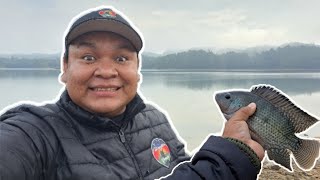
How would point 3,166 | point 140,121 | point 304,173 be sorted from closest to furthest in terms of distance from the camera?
point 3,166, point 140,121, point 304,173

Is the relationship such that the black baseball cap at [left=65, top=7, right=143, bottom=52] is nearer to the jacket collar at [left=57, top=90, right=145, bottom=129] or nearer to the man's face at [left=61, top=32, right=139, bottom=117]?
the man's face at [left=61, top=32, right=139, bottom=117]

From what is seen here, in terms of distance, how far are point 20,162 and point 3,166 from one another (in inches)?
2.8

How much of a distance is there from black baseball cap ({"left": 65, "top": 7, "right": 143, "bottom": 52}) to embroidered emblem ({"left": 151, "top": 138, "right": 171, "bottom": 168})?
0.53m

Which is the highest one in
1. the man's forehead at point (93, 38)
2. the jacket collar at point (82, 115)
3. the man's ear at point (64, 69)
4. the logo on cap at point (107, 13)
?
the logo on cap at point (107, 13)

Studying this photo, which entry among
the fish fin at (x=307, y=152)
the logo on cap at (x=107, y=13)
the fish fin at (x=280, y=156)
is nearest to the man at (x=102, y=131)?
the logo on cap at (x=107, y=13)

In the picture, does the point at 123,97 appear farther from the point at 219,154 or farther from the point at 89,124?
the point at 219,154

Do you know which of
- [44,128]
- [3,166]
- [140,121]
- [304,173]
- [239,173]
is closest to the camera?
[3,166]

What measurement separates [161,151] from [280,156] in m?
0.65

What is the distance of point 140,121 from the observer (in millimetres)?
2469

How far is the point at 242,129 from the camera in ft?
6.28

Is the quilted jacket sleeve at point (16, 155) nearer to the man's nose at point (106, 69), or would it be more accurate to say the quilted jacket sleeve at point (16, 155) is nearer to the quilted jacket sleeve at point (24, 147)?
the quilted jacket sleeve at point (24, 147)

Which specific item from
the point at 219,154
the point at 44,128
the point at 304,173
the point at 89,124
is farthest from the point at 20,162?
the point at 304,173

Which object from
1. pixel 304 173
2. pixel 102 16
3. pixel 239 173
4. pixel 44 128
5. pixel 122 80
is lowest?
pixel 304 173

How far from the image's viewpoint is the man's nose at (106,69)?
6.91 feet
